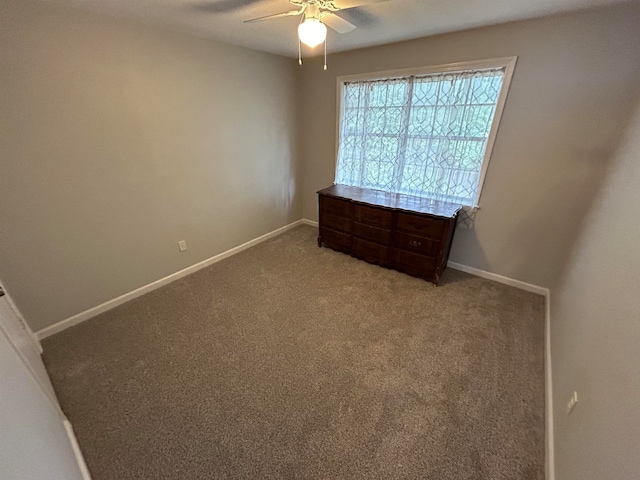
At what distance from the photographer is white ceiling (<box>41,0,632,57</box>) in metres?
1.70

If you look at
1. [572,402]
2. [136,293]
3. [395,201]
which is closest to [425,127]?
[395,201]

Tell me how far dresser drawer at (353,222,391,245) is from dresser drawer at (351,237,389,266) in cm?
6

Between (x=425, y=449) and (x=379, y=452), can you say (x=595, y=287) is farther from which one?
(x=379, y=452)

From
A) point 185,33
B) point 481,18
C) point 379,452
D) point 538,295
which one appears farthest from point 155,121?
point 538,295

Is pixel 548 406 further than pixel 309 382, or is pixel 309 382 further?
pixel 309 382

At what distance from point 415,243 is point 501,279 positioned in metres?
0.97

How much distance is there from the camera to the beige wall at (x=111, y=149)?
5.65 feet

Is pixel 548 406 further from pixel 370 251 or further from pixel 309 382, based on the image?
pixel 370 251

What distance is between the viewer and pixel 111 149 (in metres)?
Answer: 2.09

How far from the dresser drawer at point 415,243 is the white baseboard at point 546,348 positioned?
1.97 ft

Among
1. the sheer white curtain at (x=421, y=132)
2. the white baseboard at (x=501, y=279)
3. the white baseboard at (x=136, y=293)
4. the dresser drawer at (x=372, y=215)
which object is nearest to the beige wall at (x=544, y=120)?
the white baseboard at (x=501, y=279)

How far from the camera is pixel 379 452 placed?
4.39 ft

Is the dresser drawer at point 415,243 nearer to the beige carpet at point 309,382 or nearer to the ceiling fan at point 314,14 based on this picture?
the beige carpet at point 309,382

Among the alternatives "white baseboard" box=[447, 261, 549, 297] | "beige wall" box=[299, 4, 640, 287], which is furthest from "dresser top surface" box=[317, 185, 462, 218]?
"white baseboard" box=[447, 261, 549, 297]
